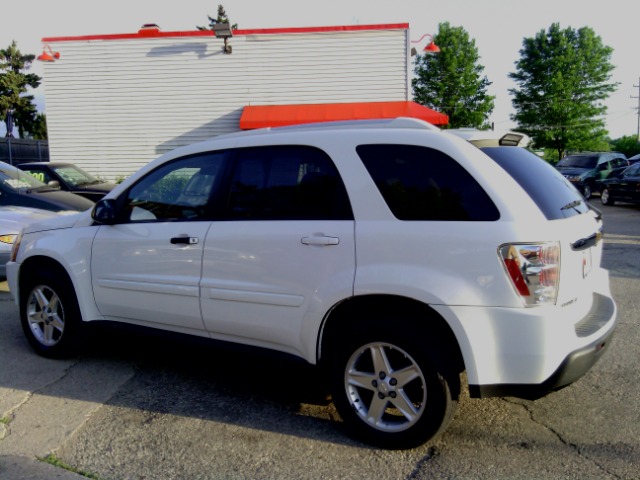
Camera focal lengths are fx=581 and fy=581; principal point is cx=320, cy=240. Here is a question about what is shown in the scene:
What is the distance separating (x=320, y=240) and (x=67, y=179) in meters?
11.5

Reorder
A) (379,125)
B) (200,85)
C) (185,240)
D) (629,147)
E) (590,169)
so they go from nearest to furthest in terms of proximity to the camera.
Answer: (379,125) → (185,240) → (200,85) → (590,169) → (629,147)

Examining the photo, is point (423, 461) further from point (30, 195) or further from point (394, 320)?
point (30, 195)

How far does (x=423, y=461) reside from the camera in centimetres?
321

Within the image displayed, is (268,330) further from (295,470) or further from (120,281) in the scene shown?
(120,281)

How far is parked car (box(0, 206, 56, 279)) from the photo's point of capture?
22.9 feet

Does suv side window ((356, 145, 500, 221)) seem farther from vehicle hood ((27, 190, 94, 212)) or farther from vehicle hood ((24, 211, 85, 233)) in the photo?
vehicle hood ((27, 190, 94, 212))

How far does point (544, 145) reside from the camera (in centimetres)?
4894

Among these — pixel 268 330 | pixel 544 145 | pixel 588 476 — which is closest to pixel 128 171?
pixel 268 330

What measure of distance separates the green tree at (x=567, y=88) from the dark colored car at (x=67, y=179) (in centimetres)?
4189

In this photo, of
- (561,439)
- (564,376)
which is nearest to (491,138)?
(564,376)

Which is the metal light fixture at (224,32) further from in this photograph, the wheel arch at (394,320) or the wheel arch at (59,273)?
the wheel arch at (394,320)

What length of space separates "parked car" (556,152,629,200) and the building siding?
798cm

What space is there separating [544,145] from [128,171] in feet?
129

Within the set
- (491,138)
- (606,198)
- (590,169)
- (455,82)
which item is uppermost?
(455,82)
